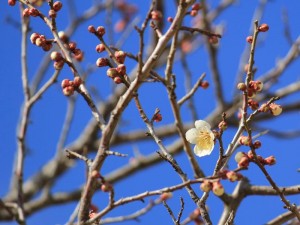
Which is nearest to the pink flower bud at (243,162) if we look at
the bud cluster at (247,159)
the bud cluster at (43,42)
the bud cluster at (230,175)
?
the bud cluster at (247,159)

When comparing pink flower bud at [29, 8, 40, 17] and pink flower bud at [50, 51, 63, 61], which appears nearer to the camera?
pink flower bud at [50, 51, 63, 61]

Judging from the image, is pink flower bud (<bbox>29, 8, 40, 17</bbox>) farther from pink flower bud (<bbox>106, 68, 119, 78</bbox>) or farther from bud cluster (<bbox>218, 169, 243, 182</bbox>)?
bud cluster (<bbox>218, 169, 243, 182</bbox>)

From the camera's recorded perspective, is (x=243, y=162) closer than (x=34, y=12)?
Yes

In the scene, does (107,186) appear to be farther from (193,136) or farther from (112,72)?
(193,136)

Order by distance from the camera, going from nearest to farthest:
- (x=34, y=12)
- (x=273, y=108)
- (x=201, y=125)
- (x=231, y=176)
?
(x=231, y=176) → (x=273, y=108) → (x=34, y=12) → (x=201, y=125)

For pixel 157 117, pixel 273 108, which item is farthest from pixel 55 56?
pixel 273 108

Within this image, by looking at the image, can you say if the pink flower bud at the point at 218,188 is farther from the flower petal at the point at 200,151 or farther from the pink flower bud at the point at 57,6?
the pink flower bud at the point at 57,6

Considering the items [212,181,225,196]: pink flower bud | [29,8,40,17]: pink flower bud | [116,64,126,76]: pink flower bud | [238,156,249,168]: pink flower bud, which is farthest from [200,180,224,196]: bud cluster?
[29,8,40,17]: pink flower bud

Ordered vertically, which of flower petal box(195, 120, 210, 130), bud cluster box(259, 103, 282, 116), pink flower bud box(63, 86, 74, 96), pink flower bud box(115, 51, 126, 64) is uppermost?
pink flower bud box(115, 51, 126, 64)

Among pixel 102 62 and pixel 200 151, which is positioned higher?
pixel 102 62
